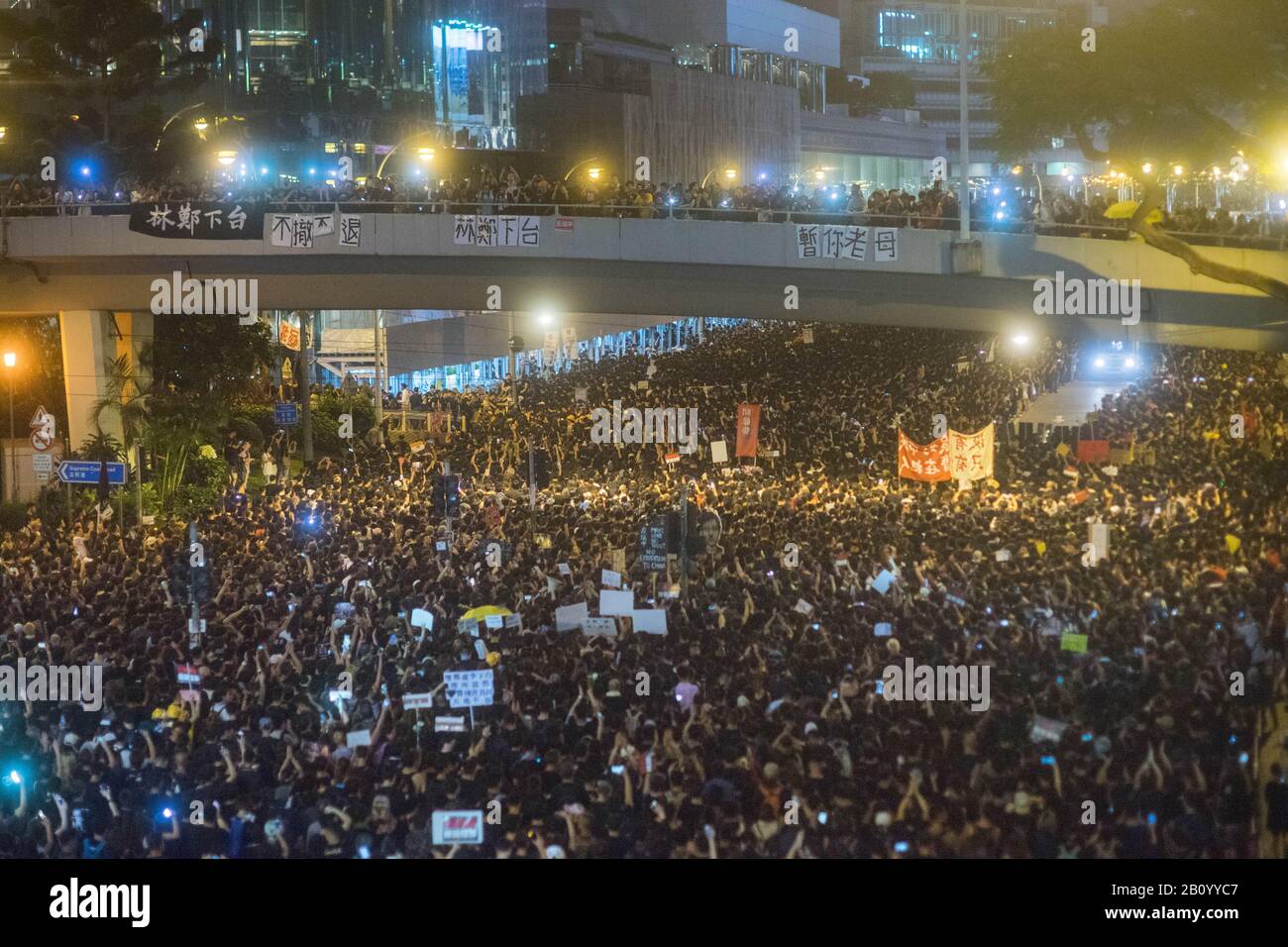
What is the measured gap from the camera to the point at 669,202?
27.5 meters

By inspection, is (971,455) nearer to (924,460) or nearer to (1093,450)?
(924,460)

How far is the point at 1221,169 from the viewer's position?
39.6 m

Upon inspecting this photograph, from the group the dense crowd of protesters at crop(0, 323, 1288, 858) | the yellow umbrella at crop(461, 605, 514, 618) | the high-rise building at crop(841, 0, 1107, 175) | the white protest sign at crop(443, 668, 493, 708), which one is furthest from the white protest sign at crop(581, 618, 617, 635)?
the high-rise building at crop(841, 0, 1107, 175)

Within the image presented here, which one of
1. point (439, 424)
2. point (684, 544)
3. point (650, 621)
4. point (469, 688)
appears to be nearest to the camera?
point (469, 688)

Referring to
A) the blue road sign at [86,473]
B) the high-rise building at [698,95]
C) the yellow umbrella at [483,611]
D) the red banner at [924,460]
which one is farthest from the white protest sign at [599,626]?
the high-rise building at [698,95]

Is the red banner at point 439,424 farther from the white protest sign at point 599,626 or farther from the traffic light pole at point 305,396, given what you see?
the white protest sign at point 599,626

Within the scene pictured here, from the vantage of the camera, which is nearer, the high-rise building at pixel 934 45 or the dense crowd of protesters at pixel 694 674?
the dense crowd of protesters at pixel 694 674

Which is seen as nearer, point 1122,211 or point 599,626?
point 599,626

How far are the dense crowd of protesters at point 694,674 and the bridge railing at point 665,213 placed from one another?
4.07 meters

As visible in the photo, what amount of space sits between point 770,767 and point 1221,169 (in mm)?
33270

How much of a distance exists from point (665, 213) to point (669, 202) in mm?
559

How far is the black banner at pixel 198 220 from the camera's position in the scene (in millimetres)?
26719

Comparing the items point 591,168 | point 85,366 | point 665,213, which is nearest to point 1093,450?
point 665,213

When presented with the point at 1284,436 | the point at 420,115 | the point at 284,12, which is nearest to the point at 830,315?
the point at 1284,436
